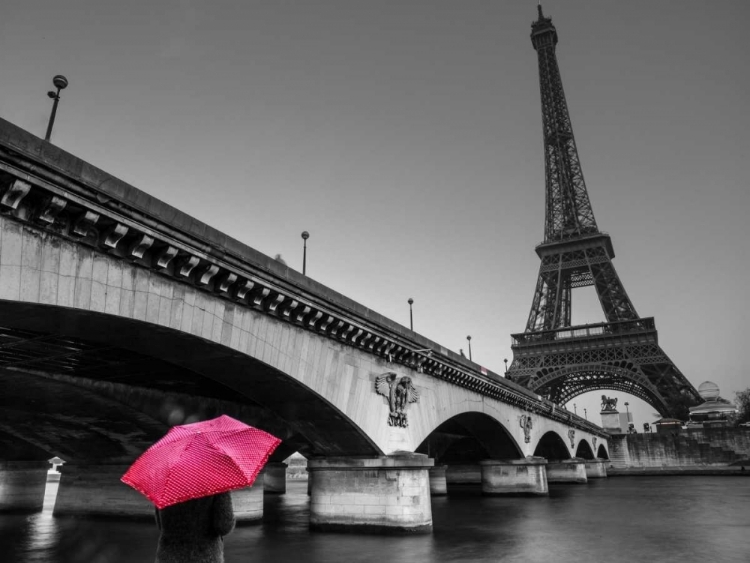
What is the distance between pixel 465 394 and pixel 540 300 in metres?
58.6

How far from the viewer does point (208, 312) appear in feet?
37.9

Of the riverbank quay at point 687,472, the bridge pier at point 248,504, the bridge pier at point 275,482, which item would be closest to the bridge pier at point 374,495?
the bridge pier at point 248,504

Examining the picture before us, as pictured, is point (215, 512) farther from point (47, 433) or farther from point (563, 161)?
point (563, 161)

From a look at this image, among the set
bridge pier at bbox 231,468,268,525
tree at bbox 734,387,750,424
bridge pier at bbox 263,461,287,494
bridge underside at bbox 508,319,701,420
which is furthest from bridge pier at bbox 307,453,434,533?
tree at bbox 734,387,750,424

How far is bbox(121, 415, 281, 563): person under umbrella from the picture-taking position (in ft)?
14.2

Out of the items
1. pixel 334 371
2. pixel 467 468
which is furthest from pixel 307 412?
pixel 467 468

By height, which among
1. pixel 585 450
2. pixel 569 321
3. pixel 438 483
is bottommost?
pixel 438 483

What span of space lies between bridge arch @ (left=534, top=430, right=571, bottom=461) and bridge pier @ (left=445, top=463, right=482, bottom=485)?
6.34 metres

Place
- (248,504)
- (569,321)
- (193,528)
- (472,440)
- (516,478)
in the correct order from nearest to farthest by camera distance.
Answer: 1. (193,528)
2. (248,504)
3. (516,478)
4. (472,440)
5. (569,321)

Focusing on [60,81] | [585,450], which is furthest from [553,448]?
[60,81]

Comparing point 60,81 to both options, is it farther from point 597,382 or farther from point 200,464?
point 597,382

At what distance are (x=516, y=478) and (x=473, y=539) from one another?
1928cm

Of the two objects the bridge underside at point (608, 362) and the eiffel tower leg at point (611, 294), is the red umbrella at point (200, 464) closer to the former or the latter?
the bridge underside at point (608, 362)

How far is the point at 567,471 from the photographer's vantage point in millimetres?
51281
